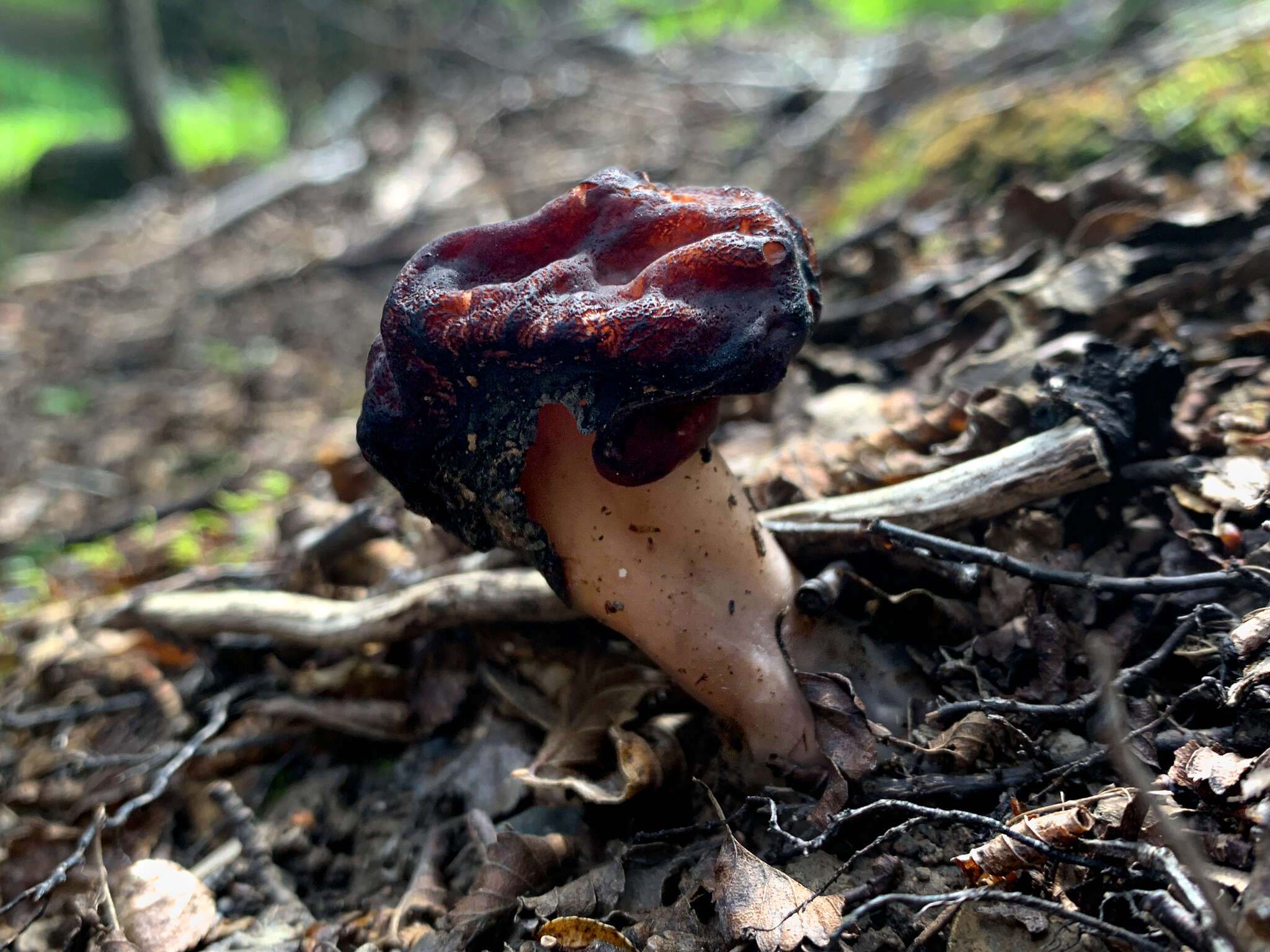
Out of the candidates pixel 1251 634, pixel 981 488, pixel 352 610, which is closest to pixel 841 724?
pixel 981 488

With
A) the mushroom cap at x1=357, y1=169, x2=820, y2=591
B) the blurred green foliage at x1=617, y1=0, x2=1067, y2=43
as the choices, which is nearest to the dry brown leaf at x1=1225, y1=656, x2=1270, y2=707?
the mushroom cap at x1=357, y1=169, x2=820, y2=591

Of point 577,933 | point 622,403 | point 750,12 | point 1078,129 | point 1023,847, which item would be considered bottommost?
point 577,933

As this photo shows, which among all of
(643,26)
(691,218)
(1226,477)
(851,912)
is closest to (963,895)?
(851,912)

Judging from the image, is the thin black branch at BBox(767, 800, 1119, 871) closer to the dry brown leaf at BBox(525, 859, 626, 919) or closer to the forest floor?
the forest floor

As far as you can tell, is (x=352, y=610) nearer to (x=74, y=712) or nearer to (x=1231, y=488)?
(x=74, y=712)

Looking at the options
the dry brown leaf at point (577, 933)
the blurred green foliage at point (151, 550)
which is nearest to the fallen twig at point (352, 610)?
the blurred green foliage at point (151, 550)

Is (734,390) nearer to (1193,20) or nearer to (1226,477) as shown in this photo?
(1226,477)
